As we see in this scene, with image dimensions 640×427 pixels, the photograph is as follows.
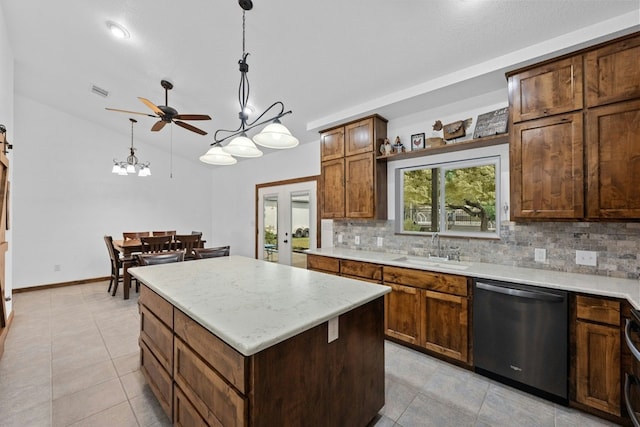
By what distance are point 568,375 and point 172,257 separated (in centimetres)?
353

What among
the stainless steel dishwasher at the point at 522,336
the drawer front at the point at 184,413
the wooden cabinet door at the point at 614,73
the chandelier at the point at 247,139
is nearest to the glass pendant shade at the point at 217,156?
the chandelier at the point at 247,139

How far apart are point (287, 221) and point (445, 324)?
3306mm

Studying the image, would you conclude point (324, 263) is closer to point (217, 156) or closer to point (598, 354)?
point (217, 156)

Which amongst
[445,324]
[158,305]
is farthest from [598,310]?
[158,305]

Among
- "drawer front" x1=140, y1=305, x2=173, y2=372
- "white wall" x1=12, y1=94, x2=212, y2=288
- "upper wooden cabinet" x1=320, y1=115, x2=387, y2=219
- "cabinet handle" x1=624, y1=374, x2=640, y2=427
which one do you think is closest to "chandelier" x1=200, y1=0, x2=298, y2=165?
"drawer front" x1=140, y1=305, x2=173, y2=372

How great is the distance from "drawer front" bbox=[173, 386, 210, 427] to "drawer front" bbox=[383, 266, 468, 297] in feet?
6.47

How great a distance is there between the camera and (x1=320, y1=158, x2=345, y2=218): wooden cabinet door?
3.62 meters

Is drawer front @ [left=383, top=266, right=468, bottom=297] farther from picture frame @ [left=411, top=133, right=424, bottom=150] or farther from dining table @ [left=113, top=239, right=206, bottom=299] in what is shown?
dining table @ [left=113, top=239, right=206, bottom=299]

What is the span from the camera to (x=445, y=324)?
2.44 meters

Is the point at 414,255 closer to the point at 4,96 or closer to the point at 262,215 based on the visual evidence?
the point at 262,215

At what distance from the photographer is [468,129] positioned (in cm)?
282

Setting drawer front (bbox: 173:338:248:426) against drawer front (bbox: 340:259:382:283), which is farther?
drawer front (bbox: 340:259:382:283)

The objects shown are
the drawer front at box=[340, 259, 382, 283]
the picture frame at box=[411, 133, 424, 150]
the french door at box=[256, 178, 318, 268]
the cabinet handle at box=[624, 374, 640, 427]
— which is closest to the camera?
the cabinet handle at box=[624, 374, 640, 427]

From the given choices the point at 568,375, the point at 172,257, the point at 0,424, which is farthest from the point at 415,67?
the point at 0,424
